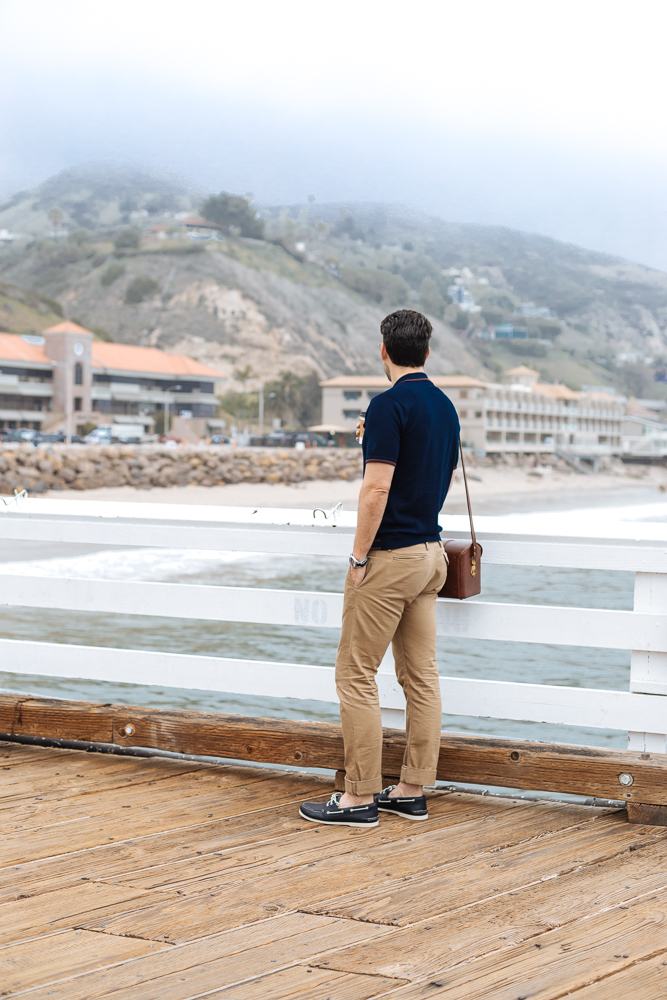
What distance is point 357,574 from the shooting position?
115 inches

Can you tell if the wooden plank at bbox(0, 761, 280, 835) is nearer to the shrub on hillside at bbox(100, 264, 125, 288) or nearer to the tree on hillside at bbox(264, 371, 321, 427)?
the tree on hillside at bbox(264, 371, 321, 427)

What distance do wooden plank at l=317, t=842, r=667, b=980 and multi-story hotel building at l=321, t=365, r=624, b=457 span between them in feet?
288

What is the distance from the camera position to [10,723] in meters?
3.78

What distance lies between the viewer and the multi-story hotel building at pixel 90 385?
79.7 metres

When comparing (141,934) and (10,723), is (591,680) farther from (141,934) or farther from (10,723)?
(141,934)

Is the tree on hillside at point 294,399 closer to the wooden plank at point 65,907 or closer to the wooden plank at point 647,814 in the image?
the wooden plank at point 647,814

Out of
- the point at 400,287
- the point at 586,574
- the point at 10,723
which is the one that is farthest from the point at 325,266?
the point at 10,723

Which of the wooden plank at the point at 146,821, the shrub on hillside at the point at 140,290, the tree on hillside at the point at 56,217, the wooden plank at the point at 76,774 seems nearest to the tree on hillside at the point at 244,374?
the shrub on hillside at the point at 140,290

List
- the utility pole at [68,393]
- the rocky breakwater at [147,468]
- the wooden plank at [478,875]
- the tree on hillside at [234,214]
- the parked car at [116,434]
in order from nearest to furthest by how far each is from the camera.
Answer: the wooden plank at [478,875], the rocky breakwater at [147,468], the parked car at [116,434], the utility pole at [68,393], the tree on hillside at [234,214]

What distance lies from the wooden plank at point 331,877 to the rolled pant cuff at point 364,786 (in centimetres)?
16

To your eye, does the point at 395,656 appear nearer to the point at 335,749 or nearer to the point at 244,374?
the point at 335,749

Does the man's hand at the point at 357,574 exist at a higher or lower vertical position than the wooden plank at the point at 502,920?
higher

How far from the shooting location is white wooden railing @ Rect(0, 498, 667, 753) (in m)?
3.19

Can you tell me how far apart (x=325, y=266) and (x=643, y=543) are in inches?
6707
